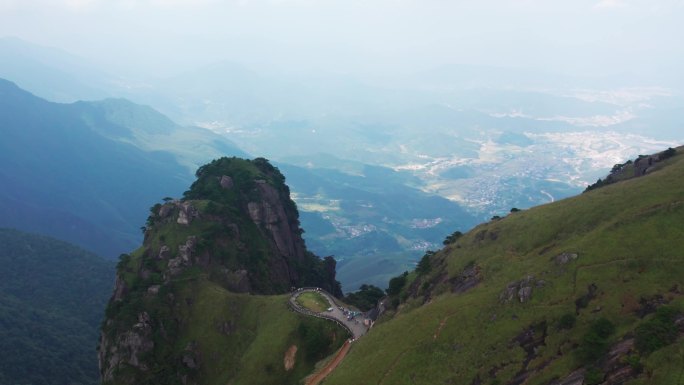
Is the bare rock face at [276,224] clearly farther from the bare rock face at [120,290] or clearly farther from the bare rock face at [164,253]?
the bare rock face at [120,290]

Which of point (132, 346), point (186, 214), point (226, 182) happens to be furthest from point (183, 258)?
point (226, 182)

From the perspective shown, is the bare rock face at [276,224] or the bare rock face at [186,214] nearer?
the bare rock face at [186,214]

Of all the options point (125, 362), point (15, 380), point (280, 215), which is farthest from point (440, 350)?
point (15, 380)

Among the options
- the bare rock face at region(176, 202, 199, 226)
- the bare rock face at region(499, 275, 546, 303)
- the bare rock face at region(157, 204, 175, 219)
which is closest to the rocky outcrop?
the bare rock face at region(499, 275, 546, 303)

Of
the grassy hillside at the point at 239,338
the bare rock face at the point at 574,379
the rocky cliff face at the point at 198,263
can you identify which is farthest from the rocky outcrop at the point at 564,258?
the rocky cliff face at the point at 198,263

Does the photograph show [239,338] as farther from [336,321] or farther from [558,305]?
[558,305]

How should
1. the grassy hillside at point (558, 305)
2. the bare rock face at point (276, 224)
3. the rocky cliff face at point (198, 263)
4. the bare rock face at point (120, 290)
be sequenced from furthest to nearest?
the bare rock face at point (276, 224) < the bare rock face at point (120, 290) < the rocky cliff face at point (198, 263) < the grassy hillside at point (558, 305)

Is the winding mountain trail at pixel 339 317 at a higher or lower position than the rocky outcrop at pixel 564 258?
lower
